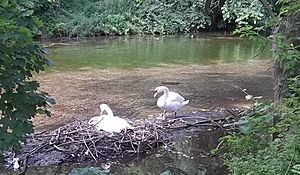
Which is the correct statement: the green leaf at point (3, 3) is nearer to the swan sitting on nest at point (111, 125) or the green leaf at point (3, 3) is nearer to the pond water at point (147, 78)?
the pond water at point (147, 78)

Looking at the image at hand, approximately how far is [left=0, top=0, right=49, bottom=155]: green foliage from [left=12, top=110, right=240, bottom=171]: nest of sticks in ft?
7.02

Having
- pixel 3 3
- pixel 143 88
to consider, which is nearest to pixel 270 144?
pixel 3 3

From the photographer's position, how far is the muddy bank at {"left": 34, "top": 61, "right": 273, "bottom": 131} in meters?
7.87

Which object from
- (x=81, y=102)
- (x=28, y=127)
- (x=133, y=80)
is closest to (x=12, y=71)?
(x=28, y=127)

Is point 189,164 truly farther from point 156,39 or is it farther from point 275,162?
point 156,39

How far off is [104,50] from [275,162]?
1451 cm

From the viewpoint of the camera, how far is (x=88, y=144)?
18.1ft

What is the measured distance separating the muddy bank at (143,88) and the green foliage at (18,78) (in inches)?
142

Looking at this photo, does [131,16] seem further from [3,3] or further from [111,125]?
[3,3]

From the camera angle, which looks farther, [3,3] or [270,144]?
[270,144]

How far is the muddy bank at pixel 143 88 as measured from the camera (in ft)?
25.8

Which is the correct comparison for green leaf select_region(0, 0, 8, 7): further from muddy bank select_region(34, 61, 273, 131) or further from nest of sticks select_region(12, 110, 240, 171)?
muddy bank select_region(34, 61, 273, 131)

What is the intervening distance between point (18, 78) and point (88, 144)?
265 centimetres

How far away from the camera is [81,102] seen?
855 centimetres
